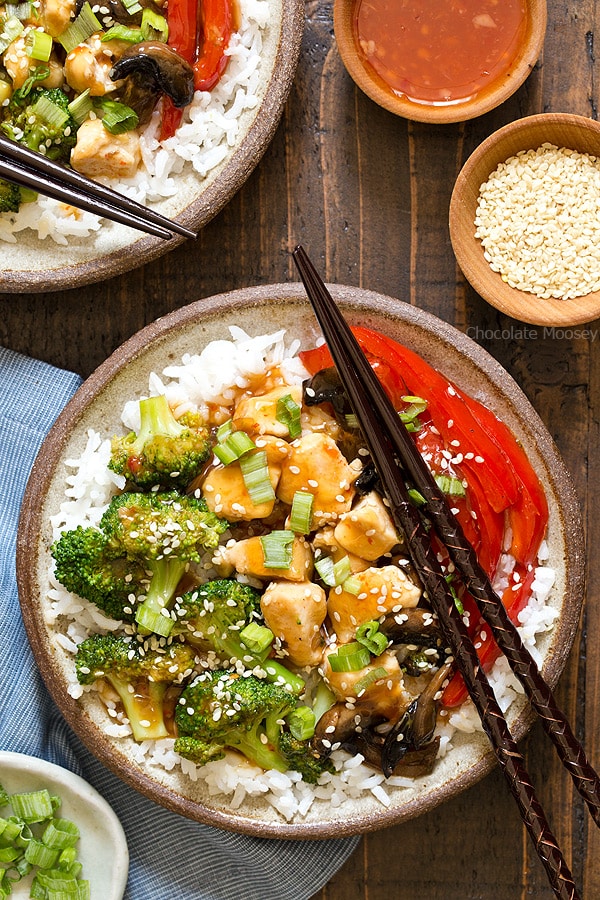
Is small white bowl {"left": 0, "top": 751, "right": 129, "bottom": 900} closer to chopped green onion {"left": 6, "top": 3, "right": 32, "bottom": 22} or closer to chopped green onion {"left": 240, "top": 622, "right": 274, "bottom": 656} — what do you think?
chopped green onion {"left": 240, "top": 622, "right": 274, "bottom": 656}

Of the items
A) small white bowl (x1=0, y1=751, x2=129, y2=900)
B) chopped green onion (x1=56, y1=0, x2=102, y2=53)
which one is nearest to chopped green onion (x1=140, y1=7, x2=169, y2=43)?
chopped green onion (x1=56, y1=0, x2=102, y2=53)

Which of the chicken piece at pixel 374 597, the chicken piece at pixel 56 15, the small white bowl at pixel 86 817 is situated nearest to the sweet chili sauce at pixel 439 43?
the chicken piece at pixel 56 15

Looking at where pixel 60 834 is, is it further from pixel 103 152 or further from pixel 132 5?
pixel 132 5

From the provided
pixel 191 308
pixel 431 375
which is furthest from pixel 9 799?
pixel 431 375

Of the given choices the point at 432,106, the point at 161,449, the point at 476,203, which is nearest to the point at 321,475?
the point at 161,449

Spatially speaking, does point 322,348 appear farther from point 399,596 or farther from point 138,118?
point 138,118
